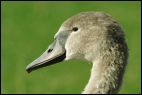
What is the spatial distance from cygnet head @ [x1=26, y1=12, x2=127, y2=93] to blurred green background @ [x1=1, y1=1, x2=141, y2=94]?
227 inches

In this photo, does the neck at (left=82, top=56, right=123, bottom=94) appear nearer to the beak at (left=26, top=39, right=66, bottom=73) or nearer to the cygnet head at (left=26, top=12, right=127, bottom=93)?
the cygnet head at (left=26, top=12, right=127, bottom=93)

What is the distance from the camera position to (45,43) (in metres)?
20.9

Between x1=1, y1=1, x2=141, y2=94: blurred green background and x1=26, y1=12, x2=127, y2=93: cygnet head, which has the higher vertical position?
x1=26, y1=12, x2=127, y2=93: cygnet head

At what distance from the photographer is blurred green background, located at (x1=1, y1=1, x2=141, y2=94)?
705 inches

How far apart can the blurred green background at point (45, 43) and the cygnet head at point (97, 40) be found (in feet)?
19.0

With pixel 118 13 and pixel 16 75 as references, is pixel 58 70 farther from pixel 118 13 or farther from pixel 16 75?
pixel 118 13

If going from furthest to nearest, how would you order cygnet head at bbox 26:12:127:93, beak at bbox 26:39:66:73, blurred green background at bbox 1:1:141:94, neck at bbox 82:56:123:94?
blurred green background at bbox 1:1:141:94 < beak at bbox 26:39:66:73 < cygnet head at bbox 26:12:127:93 < neck at bbox 82:56:123:94

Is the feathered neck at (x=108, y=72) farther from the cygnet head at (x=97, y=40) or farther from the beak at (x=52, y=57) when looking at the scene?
the beak at (x=52, y=57)

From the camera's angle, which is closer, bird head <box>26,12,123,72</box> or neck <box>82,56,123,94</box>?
neck <box>82,56,123,94</box>

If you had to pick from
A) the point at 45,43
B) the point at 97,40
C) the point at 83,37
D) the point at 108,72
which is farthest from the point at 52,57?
the point at 45,43

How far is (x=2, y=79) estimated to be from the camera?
18.3 metres

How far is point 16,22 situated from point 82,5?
252 centimetres

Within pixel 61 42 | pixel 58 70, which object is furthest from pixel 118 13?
pixel 61 42

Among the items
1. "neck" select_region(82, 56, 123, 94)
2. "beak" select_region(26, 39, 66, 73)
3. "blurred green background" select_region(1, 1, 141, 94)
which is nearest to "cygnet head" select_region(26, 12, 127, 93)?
"neck" select_region(82, 56, 123, 94)
